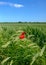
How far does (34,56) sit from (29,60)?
0.44ft

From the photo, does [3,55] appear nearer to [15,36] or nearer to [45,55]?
[15,36]

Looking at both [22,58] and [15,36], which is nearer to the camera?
[22,58]

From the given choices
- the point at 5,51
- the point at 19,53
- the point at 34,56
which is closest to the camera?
the point at 34,56

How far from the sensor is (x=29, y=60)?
2.22 metres

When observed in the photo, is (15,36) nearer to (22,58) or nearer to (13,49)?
(13,49)

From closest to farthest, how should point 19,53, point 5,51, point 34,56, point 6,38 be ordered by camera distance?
point 34,56 < point 19,53 < point 5,51 < point 6,38

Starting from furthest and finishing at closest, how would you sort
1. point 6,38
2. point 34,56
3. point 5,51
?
point 6,38 < point 5,51 < point 34,56

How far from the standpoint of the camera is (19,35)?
2.49 meters

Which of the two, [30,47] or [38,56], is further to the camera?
[30,47]

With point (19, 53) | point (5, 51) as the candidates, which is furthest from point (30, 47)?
point (5, 51)

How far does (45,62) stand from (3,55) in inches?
19.1

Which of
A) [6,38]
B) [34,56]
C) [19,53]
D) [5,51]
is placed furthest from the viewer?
[6,38]

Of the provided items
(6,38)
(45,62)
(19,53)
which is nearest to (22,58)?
(19,53)

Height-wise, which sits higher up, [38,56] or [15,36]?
[15,36]
